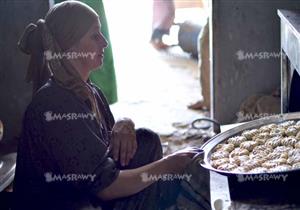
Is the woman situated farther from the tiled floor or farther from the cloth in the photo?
the tiled floor

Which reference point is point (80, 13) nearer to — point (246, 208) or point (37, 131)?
point (37, 131)

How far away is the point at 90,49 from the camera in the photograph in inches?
104

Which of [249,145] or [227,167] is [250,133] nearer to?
[249,145]

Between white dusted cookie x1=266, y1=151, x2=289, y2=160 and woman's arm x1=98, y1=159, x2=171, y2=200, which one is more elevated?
white dusted cookie x1=266, y1=151, x2=289, y2=160

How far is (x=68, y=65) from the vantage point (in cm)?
255

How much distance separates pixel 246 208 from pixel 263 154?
388 millimetres
